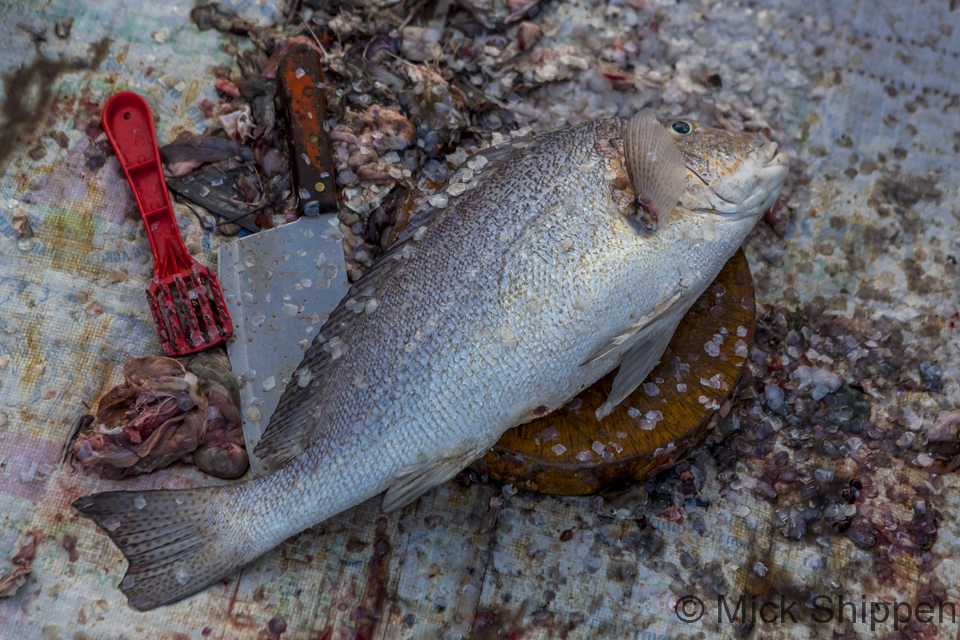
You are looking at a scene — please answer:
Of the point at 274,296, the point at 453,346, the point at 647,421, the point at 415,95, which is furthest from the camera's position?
the point at 415,95

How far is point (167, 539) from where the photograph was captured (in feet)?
5.82

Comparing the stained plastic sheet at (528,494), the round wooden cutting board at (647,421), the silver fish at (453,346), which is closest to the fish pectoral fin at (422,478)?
the silver fish at (453,346)

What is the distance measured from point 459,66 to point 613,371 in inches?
51.7

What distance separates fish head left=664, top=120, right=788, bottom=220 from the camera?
1.87 metres

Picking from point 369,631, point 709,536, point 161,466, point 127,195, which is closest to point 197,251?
point 127,195

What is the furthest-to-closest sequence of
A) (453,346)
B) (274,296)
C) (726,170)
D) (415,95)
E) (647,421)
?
(415,95) → (274,296) → (647,421) → (726,170) → (453,346)

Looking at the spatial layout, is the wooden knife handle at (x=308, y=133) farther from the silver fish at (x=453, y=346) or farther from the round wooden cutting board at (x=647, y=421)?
the round wooden cutting board at (x=647, y=421)

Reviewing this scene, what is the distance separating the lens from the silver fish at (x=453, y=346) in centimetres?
174

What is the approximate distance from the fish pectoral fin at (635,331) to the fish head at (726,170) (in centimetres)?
27

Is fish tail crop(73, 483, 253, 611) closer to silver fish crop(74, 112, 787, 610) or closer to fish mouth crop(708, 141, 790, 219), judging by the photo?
silver fish crop(74, 112, 787, 610)

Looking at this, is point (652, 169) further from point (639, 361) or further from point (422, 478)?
point (422, 478)

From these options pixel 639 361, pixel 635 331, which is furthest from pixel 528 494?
pixel 635 331

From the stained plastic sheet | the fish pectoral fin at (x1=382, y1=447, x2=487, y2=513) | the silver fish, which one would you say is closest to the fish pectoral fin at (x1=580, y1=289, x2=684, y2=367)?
the silver fish

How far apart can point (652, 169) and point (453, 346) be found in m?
0.66
